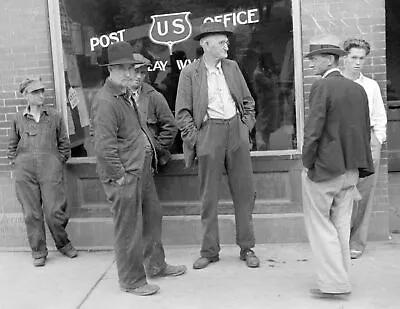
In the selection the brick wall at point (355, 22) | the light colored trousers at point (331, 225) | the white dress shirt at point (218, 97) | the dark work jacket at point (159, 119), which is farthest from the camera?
the brick wall at point (355, 22)

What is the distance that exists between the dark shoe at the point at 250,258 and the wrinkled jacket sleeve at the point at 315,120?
4.65ft

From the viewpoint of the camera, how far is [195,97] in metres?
5.48

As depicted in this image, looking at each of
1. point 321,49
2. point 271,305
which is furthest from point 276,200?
point 321,49

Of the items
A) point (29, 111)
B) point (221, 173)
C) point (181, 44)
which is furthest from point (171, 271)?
point (181, 44)

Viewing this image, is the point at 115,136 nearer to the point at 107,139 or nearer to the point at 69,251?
the point at 107,139

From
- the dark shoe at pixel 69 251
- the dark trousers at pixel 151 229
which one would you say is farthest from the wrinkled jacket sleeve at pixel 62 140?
the dark trousers at pixel 151 229

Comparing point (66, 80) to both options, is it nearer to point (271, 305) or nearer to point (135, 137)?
point (135, 137)

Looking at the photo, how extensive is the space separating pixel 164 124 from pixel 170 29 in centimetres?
113

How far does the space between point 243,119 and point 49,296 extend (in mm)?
2339

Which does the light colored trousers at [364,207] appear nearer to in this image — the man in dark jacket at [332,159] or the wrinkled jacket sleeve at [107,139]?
the man in dark jacket at [332,159]

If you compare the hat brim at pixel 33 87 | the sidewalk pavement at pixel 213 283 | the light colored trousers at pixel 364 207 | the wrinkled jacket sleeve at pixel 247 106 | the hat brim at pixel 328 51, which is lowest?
the sidewalk pavement at pixel 213 283

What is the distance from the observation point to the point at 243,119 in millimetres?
5582

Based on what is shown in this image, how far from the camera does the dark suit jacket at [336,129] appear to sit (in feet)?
14.4

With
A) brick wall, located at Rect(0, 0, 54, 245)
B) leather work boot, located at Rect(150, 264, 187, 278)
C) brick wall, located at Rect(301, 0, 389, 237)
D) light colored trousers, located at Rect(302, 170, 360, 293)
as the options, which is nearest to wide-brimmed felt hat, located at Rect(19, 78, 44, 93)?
brick wall, located at Rect(0, 0, 54, 245)
